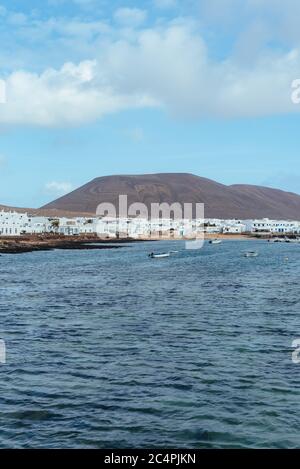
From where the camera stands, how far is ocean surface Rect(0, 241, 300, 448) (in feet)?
41.9

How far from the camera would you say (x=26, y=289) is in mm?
42188

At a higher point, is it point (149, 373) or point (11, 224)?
point (11, 224)

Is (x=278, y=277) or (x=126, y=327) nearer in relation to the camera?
(x=126, y=327)

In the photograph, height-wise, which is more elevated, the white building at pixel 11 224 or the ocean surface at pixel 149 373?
the white building at pixel 11 224

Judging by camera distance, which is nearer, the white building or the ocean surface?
the ocean surface

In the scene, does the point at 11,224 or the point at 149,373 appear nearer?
the point at 149,373

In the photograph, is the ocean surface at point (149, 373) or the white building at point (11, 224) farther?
the white building at point (11, 224)

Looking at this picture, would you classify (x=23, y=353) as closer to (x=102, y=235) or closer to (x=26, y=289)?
(x=26, y=289)

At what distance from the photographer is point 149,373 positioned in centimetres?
1764

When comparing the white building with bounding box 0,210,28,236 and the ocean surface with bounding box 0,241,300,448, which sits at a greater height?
the white building with bounding box 0,210,28,236

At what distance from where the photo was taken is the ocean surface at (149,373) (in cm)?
1276
